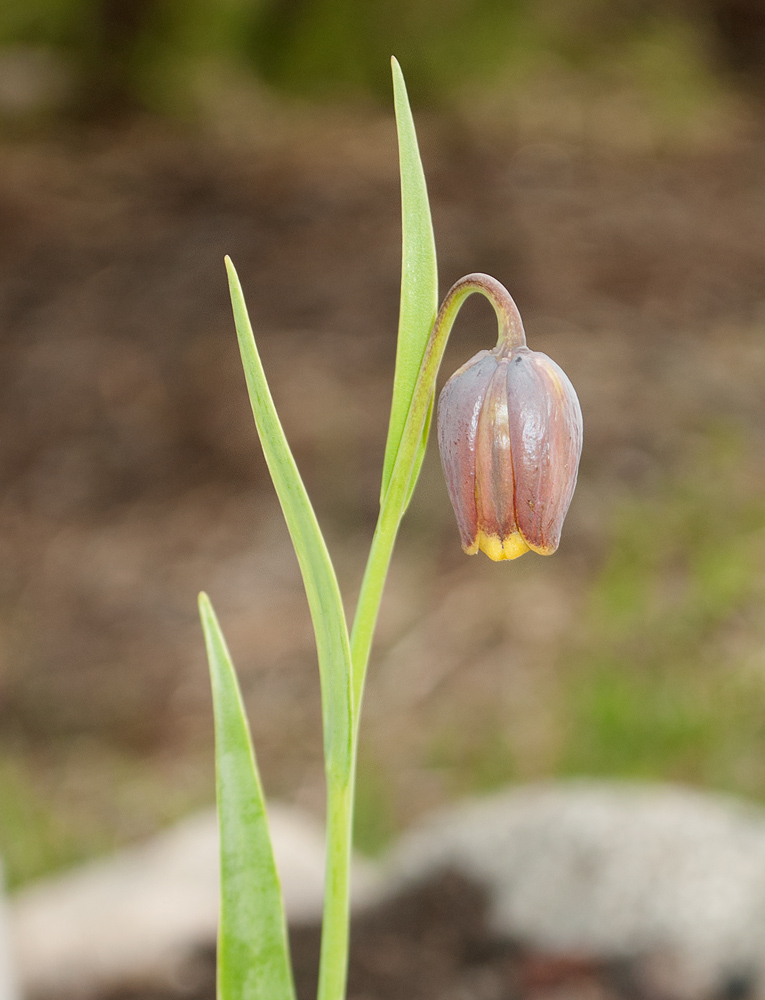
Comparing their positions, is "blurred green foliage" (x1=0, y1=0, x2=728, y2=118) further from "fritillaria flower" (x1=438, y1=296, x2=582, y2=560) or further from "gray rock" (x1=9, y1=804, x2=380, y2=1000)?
"fritillaria flower" (x1=438, y1=296, x2=582, y2=560)

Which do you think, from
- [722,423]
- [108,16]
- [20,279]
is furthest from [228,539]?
[108,16]

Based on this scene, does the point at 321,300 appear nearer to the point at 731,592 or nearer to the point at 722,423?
the point at 722,423

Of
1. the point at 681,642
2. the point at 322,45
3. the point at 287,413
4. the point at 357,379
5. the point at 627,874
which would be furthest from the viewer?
the point at 322,45

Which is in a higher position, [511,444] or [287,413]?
[287,413]

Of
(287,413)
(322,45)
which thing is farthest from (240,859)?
(322,45)

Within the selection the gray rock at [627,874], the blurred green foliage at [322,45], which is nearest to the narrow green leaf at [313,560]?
the gray rock at [627,874]

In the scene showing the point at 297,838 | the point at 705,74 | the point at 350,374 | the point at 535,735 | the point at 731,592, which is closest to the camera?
the point at 297,838

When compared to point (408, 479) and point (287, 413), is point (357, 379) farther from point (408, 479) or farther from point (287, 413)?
point (408, 479)
